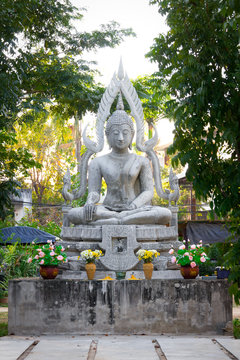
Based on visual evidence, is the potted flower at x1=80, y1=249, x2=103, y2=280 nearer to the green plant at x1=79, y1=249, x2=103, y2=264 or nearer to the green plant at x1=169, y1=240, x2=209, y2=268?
the green plant at x1=79, y1=249, x2=103, y2=264

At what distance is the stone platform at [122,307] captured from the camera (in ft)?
24.8

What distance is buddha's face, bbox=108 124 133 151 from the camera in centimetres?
991

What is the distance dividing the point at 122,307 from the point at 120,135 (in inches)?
135

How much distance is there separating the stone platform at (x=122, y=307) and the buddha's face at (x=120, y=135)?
3078 mm

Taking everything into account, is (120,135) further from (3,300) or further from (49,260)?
(3,300)

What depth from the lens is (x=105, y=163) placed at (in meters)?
10.0

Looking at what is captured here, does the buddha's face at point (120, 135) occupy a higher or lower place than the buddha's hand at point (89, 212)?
higher

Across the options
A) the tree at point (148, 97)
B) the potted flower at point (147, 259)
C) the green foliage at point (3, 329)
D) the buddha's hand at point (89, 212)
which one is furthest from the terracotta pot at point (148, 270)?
the tree at point (148, 97)

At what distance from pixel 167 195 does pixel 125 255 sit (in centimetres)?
188

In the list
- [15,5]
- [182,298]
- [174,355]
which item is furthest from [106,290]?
[15,5]

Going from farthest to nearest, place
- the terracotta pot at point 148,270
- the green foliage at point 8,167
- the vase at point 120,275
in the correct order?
the green foliage at point 8,167 < the vase at point 120,275 < the terracotta pot at point 148,270

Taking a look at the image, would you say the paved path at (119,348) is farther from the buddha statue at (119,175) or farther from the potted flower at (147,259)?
the buddha statue at (119,175)

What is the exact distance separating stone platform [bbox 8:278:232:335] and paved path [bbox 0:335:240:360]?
22 cm

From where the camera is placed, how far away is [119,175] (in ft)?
32.3
